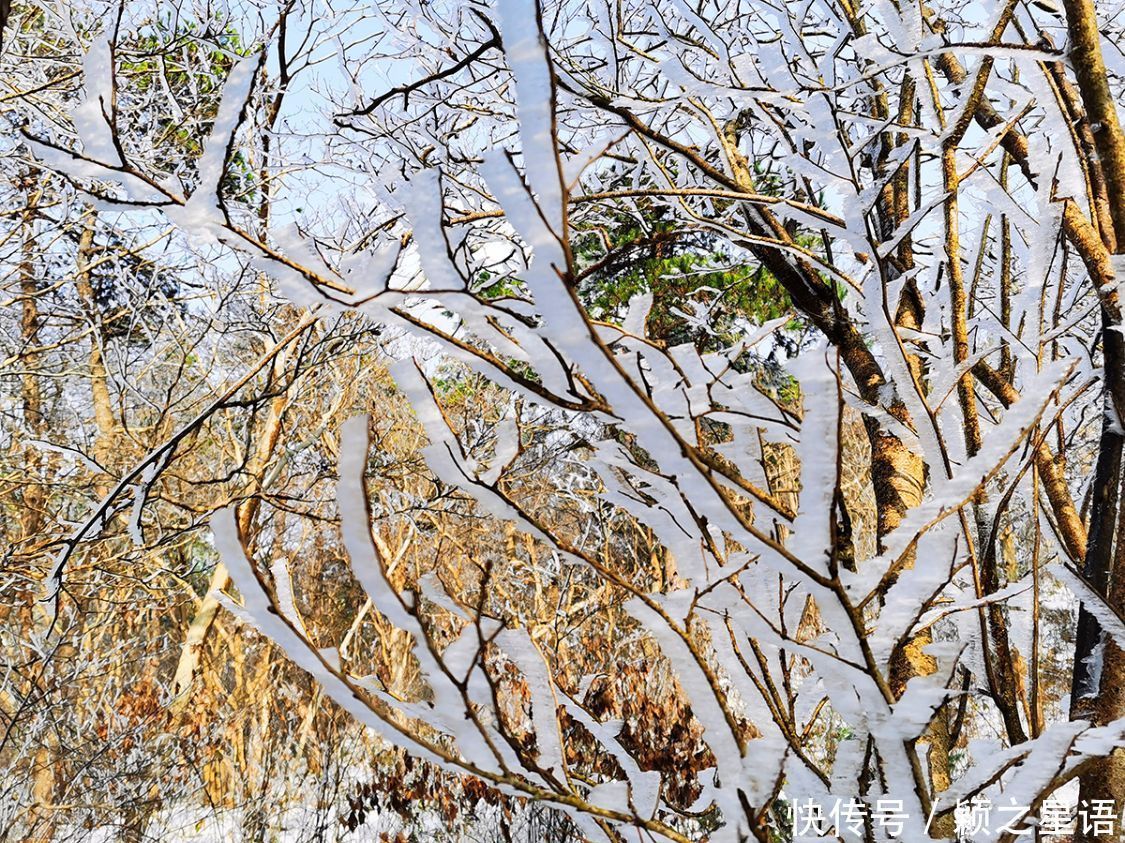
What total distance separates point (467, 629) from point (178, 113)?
272 cm

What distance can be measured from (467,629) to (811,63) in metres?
1.17

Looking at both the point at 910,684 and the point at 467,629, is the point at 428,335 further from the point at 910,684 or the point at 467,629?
the point at 910,684

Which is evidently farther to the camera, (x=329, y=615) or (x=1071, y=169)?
(x=329, y=615)

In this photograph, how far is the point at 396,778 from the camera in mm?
4043

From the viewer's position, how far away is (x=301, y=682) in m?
8.80

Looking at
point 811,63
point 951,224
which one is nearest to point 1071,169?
point 951,224

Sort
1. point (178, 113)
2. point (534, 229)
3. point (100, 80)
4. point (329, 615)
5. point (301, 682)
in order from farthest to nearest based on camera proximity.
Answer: point (329, 615) < point (301, 682) < point (178, 113) < point (100, 80) < point (534, 229)

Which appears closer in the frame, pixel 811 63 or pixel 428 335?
pixel 428 335

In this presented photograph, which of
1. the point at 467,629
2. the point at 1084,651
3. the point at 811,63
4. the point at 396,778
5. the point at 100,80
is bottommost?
the point at 396,778

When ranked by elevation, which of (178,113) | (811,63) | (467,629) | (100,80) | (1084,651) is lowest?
(1084,651)

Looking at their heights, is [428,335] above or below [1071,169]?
below

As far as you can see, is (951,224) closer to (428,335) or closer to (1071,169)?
(1071,169)

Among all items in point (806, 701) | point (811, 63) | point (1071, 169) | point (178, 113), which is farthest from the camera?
point (178, 113)

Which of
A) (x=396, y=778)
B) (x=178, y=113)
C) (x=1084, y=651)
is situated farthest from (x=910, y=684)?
(x=396, y=778)
